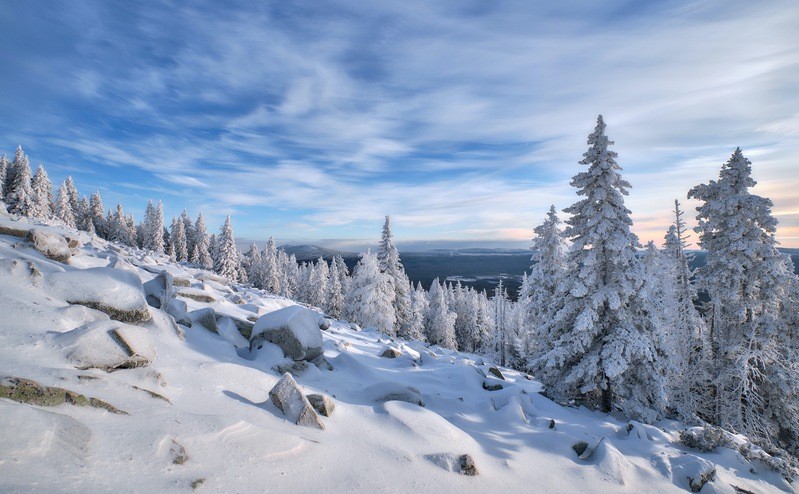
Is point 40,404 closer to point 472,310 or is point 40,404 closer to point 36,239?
point 36,239

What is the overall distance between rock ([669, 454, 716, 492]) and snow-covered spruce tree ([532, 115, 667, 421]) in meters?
3.71

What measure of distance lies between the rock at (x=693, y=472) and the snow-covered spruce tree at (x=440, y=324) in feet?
129

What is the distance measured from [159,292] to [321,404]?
663 cm

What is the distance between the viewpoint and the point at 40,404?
4898 mm

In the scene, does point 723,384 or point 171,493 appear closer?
point 171,493

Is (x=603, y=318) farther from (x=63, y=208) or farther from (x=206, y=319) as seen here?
(x=63, y=208)

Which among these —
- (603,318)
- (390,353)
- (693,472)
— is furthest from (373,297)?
(693,472)

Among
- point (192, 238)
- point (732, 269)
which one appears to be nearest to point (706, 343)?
point (732, 269)

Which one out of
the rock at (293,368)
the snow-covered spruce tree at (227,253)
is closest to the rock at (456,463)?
the rock at (293,368)

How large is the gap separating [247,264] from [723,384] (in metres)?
74.9

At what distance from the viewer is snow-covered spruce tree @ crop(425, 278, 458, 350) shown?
159 feet

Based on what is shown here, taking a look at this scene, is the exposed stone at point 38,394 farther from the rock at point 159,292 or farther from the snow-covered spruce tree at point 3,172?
the snow-covered spruce tree at point 3,172

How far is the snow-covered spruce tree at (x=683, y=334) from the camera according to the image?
1593cm

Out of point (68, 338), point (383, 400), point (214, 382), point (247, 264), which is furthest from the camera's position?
point (247, 264)
